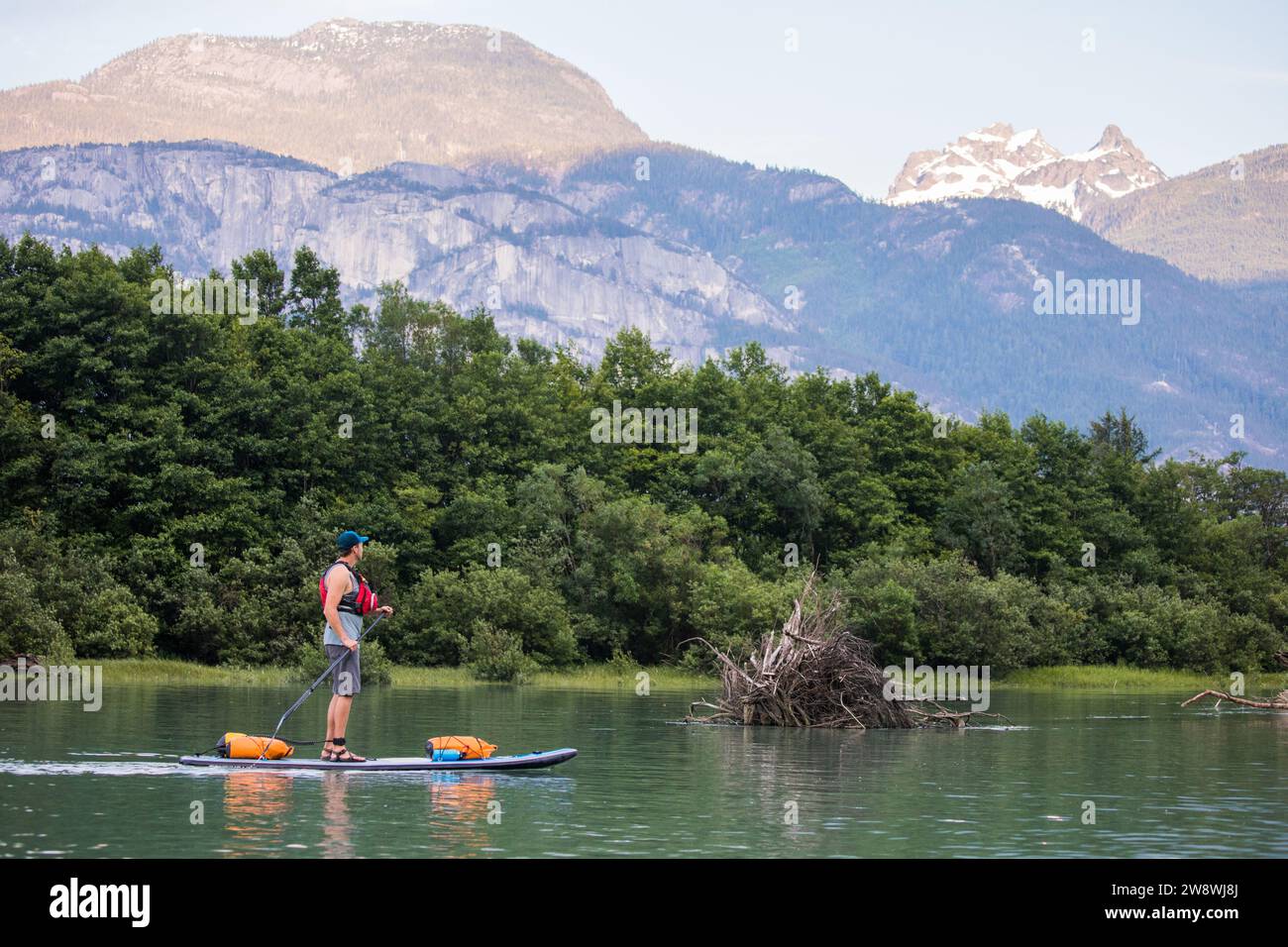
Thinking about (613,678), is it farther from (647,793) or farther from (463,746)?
(647,793)

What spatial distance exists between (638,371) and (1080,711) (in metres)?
54.3

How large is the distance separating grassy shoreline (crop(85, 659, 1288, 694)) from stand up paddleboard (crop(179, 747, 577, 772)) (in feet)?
95.8

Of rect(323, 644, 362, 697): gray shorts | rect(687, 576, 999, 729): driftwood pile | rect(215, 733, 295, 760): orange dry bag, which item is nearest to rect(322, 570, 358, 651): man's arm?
rect(323, 644, 362, 697): gray shorts

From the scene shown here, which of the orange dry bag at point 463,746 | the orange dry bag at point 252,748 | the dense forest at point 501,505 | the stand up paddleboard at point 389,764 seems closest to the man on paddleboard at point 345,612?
the stand up paddleboard at point 389,764

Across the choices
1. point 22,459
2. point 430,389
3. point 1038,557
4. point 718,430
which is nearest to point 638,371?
point 718,430

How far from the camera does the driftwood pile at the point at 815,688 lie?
36312 mm

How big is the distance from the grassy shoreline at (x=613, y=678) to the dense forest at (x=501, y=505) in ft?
4.08

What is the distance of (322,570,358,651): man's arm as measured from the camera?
880 inches

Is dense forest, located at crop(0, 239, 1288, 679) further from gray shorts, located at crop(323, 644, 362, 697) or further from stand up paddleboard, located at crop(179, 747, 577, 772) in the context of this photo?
gray shorts, located at crop(323, 644, 362, 697)

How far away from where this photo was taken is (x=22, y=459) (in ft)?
216

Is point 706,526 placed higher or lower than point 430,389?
lower

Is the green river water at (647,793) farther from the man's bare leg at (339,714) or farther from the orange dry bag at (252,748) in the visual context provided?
the man's bare leg at (339,714)

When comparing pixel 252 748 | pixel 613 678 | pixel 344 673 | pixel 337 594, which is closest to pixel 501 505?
pixel 613 678
